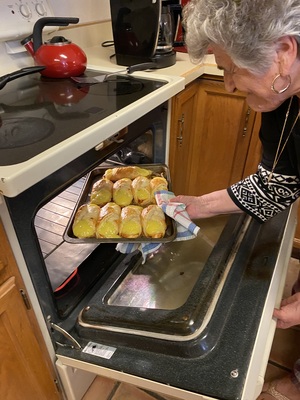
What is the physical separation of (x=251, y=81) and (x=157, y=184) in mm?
388

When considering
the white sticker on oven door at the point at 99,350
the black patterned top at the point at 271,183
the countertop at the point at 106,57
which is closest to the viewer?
the white sticker on oven door at the point at 99,350

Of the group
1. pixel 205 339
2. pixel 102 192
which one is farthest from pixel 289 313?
pixel 102 192

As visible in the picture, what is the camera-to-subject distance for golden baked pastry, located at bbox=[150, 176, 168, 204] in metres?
0.90

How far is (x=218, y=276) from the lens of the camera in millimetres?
754

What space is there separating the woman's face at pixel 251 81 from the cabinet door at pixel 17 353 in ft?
1.93

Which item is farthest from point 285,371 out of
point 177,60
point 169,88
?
point 177,60

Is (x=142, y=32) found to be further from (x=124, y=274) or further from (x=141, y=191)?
(x=124, y=274)

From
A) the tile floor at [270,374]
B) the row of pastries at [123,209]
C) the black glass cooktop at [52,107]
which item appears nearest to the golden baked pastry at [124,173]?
the row of pastries at [123,209]

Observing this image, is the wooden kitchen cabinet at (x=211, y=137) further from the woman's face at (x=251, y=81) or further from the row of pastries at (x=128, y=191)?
the woman's face at (x=251, y=81)

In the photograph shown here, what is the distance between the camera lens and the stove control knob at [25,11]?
1.00m

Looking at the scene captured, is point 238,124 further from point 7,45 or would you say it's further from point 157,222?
point 7,45

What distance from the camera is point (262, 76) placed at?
0.59 metres

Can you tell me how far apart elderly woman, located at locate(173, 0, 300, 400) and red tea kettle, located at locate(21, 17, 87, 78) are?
1.25 ft

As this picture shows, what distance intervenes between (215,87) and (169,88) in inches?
18.0
